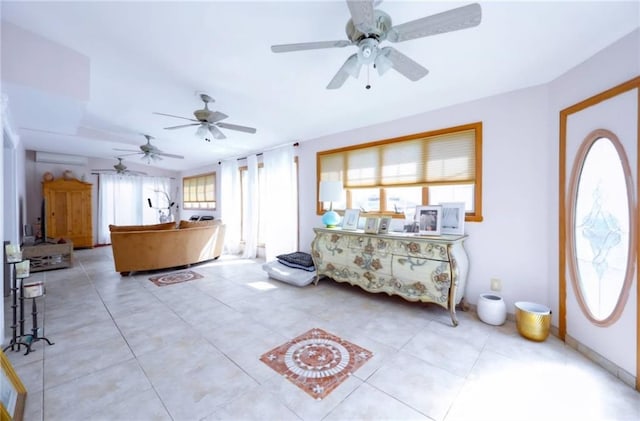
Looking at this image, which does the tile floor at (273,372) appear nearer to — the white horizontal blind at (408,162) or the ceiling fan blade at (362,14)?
the white horizontal blind at (408,162)

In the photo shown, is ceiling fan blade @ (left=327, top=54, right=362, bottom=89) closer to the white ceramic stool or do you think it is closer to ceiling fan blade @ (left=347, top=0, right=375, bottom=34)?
ceiling fan blade @ (left=347, top=0, right=375, bottom=34)

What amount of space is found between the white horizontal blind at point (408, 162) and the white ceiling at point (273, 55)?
0.40 metres

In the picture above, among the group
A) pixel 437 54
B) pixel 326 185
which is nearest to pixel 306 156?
pixel 326 185

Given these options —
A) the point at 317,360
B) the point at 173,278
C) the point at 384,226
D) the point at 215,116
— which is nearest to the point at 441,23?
the point at 384,226

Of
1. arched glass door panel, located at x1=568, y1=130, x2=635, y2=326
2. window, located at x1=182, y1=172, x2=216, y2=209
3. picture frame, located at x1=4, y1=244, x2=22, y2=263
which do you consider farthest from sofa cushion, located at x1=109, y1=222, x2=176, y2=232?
arched glass door panel, located at x1=568, y1=130, x2=635, y2=326

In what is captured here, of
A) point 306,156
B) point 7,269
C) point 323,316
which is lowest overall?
point 323,316

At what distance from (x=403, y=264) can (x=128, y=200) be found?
26.6 ft

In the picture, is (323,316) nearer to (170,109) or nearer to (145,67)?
(145,67)

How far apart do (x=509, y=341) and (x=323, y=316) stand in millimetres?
1647

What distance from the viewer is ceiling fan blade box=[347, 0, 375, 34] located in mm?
1228

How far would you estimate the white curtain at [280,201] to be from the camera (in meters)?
4.72

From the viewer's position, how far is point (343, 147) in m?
3.98

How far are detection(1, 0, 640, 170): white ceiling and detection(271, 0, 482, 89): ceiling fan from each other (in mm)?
269

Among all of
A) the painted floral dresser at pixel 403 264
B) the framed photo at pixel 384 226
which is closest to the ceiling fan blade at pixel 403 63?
the painted floral dresser at pixel 403 264
